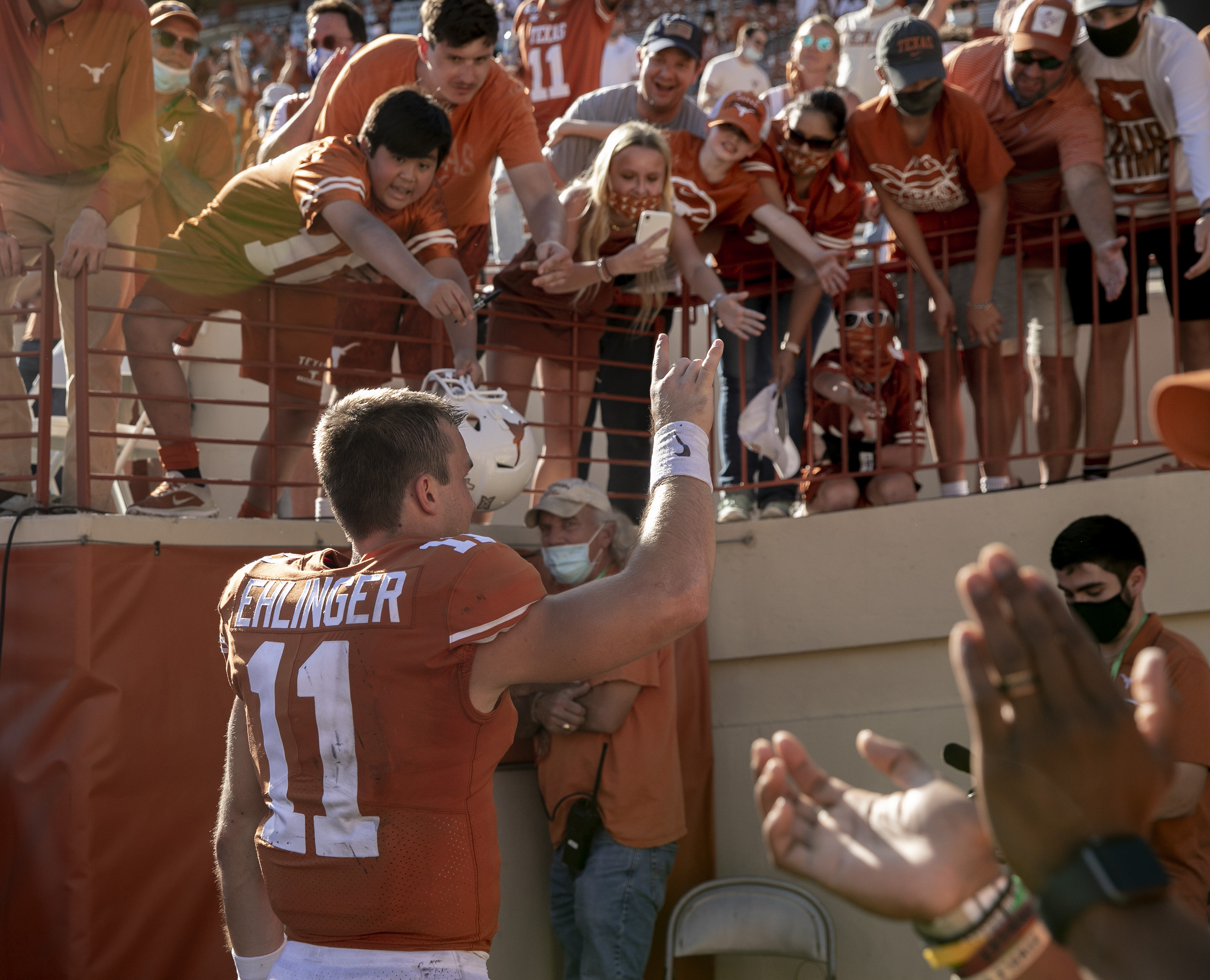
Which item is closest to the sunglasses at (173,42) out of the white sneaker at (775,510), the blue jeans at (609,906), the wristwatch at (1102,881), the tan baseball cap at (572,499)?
the tan baseball cap at (572,499)

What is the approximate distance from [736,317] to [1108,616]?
213 centimetres

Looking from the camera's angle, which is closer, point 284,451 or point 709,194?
point 284,451

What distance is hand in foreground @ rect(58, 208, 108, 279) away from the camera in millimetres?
4836

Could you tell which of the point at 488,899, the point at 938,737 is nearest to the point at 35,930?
the point at 488,899

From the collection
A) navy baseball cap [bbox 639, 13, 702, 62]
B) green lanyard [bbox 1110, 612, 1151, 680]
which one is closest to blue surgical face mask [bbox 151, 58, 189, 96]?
navy baseball cap [bbox 639, 13, 702, 62]

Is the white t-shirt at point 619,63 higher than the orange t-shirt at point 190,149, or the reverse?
the white t-shirt at point 619,63

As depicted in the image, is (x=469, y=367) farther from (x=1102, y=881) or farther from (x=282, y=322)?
(x=1102, y=881)

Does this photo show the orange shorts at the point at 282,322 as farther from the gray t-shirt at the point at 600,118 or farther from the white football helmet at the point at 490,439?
the gray t-shirt at the point at 600,118

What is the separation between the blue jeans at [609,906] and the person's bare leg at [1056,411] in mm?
2410

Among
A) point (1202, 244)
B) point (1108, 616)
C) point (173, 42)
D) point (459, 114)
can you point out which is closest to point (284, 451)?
point (459, 114)

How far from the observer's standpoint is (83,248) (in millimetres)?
4852

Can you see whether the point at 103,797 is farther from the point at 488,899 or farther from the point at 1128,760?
the point at 1128,760

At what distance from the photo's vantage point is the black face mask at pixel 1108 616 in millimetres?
3992

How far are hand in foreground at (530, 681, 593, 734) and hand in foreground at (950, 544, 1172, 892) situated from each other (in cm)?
353
